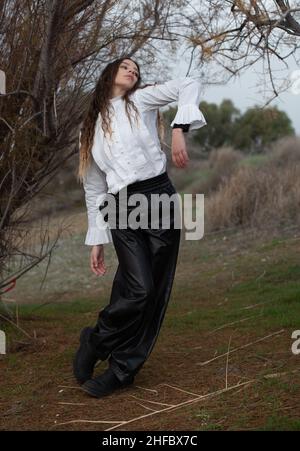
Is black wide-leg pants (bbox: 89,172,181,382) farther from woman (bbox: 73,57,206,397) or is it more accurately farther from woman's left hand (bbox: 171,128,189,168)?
woman's left hand (bbox: 171,128,189,168)

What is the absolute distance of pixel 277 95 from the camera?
6.35m

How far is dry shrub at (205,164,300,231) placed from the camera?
14.3 m

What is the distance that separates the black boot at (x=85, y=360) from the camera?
471cm

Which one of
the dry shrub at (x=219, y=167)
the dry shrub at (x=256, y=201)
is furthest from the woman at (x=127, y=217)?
the dry shrub at (x=219, y=167)

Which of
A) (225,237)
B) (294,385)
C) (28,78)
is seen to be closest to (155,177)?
(294,385)

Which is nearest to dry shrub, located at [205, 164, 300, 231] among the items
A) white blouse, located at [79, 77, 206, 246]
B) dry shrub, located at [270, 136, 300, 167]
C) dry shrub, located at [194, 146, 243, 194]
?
dry shrub, located at [270, 136, 300, 167]

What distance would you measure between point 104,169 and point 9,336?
2.09m

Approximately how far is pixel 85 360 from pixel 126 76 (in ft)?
5.92

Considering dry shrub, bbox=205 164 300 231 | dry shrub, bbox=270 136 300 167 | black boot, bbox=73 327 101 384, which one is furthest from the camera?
dry shrub, bbox=270 136 300 167

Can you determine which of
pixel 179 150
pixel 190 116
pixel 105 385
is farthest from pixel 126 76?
pixel 105 385

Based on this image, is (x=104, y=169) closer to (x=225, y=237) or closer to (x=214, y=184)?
(x=225, y=237)

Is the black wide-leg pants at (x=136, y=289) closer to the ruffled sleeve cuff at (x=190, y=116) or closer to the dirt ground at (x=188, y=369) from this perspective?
the dirt ground at (x=188, y=369)

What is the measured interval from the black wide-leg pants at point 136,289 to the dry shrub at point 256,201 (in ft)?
31.8

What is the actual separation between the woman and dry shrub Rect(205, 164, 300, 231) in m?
9.68
